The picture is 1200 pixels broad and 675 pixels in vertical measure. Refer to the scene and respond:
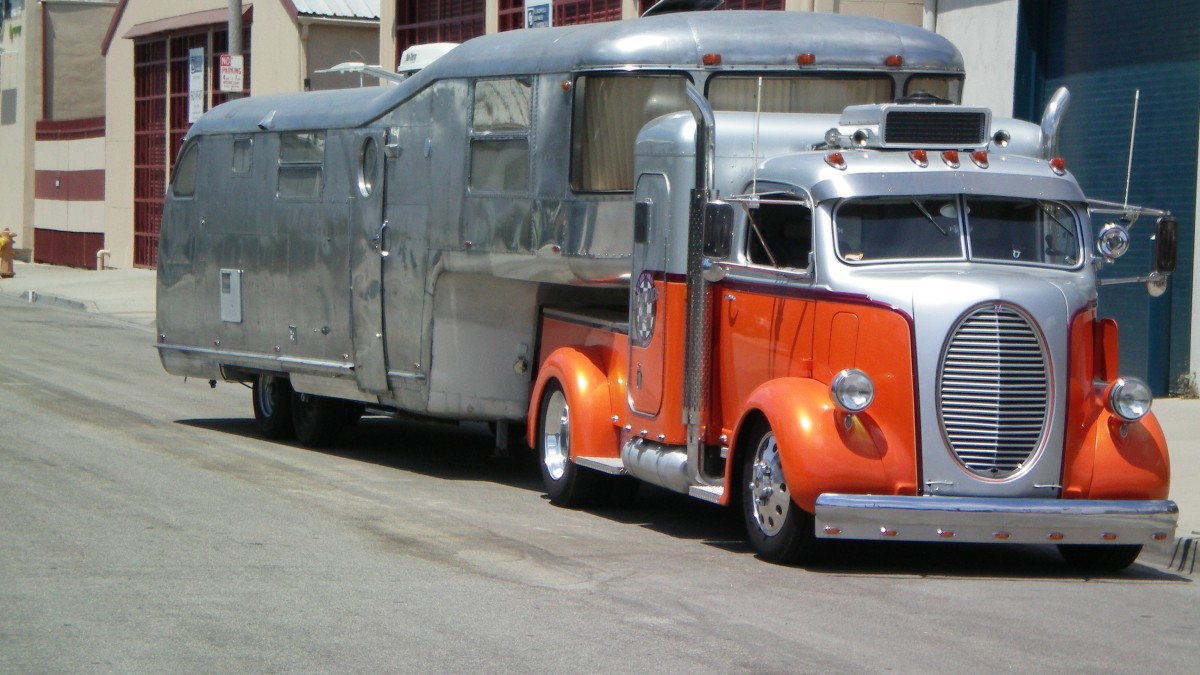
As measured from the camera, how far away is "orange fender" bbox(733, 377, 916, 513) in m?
8.74

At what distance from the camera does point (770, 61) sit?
10969 millimetres

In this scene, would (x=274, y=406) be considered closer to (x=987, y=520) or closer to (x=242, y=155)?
(x=242, y=155)

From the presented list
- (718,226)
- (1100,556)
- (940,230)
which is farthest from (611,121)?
(1100,556)

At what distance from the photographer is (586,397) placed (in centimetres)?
1103

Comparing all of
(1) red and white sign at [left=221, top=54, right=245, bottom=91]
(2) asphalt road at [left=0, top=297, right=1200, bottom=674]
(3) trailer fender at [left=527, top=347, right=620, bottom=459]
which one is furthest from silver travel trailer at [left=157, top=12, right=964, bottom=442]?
(1) red and white sign at [left=221, top=54, right=245, bottom=91]

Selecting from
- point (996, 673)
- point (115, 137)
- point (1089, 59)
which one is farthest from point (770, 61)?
point (115, 137)

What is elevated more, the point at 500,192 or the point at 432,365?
the point at 500,192

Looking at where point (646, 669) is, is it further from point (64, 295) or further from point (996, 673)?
point (64, 295)

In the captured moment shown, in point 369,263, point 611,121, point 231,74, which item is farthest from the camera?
point 231,74

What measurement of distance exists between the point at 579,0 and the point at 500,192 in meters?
13.2

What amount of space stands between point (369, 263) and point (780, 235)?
451 centimetres

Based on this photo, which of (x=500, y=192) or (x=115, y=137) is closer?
(x=500, y=192)

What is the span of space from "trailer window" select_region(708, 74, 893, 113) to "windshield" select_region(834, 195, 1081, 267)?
6.32 ft

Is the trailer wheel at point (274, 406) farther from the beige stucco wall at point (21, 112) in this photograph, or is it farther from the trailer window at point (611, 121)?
the beige stucco wall at point (21, 112)
